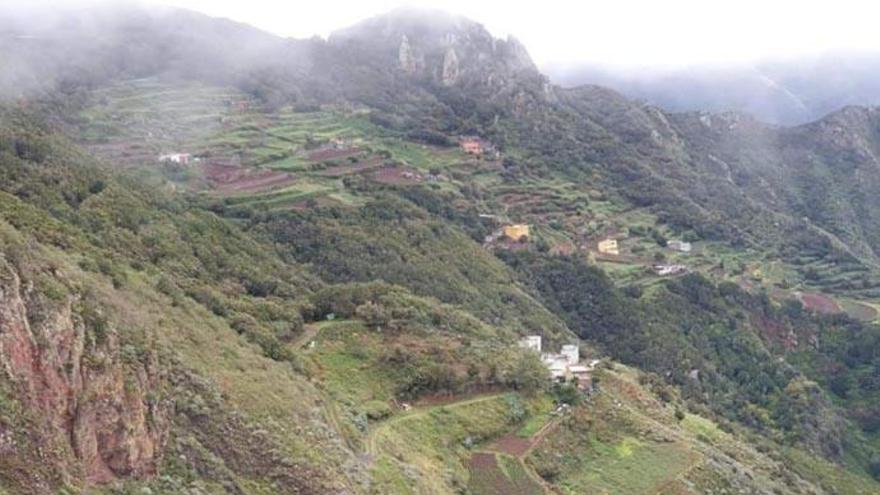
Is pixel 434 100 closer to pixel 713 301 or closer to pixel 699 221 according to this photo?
pixel 699 221

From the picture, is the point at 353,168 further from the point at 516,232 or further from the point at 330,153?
the point at 516,232

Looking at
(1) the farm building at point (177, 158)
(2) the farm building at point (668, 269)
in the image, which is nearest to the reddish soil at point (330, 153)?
(1) the farm building at point (177, 158)

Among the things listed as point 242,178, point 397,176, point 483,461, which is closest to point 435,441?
point 483,461

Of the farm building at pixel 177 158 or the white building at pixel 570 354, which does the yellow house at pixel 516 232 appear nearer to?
the farm building at pixel 177 158

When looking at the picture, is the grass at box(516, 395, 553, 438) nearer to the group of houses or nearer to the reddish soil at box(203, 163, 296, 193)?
the group of houses

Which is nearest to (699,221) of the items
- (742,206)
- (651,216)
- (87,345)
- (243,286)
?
(651,216)
